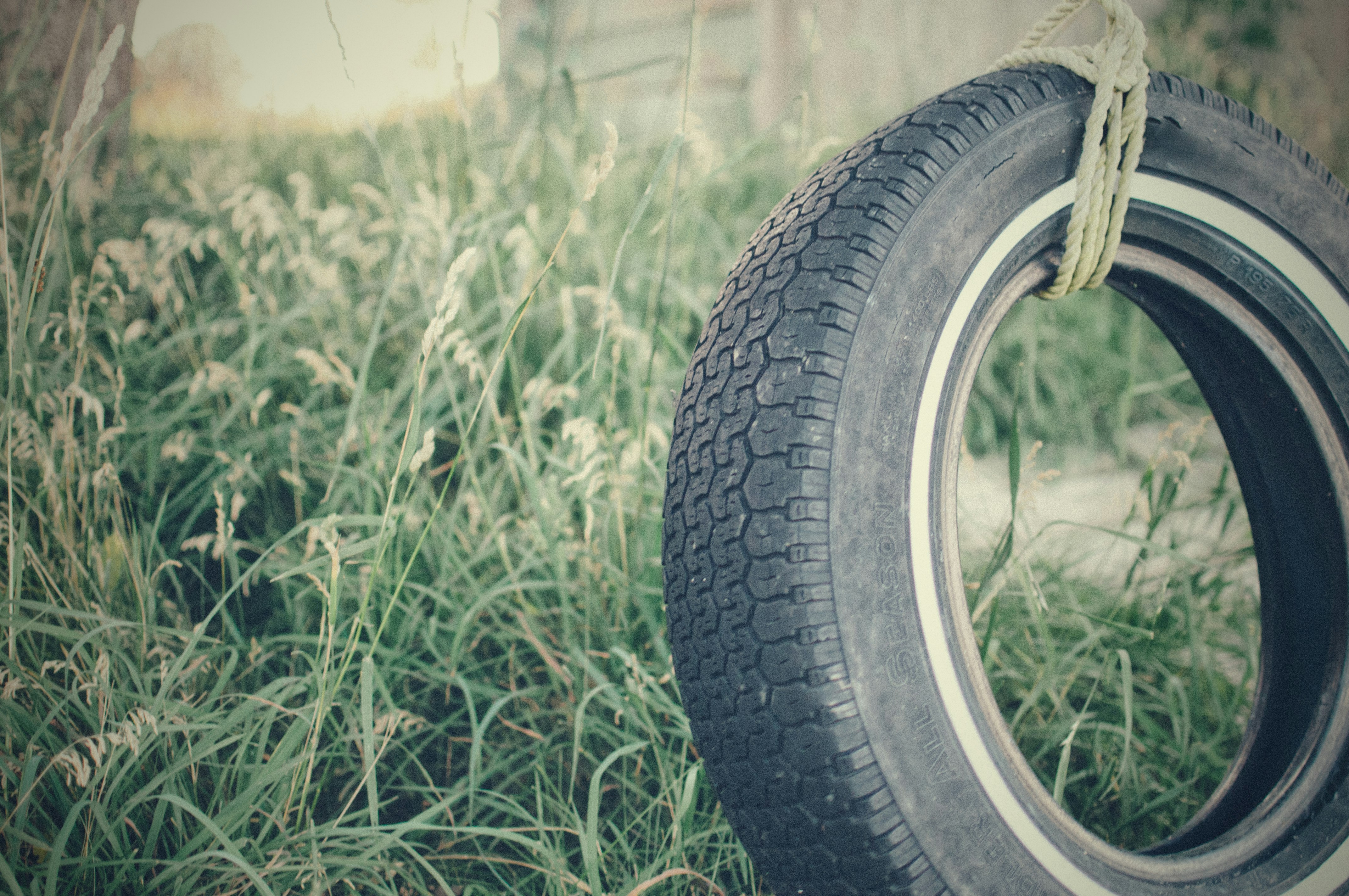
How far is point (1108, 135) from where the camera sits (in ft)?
2.64

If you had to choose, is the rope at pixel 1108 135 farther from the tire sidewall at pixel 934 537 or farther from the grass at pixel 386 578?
the grass at pixel 386 578

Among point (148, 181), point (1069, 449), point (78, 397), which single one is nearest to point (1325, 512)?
point (1069, 449)

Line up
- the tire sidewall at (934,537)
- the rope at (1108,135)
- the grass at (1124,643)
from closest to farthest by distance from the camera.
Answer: the tire sidewall at (934,537) < the rope at (1108,135) < the grass at (1124,643)

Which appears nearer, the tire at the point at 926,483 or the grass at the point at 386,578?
the tire at the point at 926,483

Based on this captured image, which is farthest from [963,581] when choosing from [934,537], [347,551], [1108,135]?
[347,551]

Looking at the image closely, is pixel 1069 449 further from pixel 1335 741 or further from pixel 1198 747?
pixel 1335 741

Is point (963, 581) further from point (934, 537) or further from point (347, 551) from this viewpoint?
point (347, 551)

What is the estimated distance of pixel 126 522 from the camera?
3.88 ft

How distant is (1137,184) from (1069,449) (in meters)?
1.45

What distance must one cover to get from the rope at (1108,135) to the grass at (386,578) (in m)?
0.43

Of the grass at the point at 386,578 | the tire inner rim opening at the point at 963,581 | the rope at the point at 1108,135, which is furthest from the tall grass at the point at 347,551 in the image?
the rope at the point at 1108,135

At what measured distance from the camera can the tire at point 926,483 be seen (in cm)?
65

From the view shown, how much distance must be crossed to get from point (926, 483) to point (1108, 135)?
449mm

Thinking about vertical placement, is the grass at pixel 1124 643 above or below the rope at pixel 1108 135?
below
